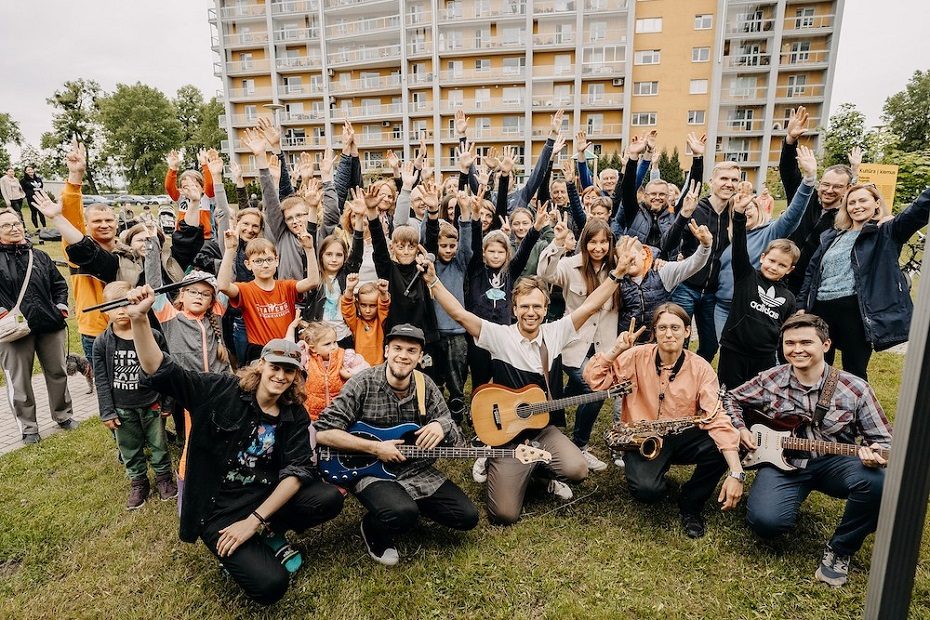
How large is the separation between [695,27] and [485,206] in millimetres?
41250

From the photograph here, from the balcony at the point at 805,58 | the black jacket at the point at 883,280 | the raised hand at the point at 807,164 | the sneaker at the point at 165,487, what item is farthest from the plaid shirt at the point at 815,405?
the balcony at the point at 805,58

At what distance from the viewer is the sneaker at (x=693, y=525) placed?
4.01 m

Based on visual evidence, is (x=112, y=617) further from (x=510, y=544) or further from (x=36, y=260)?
(x=36, y=260)

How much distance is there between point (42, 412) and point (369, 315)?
5.39 m

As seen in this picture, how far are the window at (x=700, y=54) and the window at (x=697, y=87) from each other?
1.60 metres

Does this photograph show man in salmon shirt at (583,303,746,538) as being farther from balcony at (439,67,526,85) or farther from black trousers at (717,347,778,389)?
balcony at (439,67,526,85)

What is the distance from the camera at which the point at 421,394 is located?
13.5 ft

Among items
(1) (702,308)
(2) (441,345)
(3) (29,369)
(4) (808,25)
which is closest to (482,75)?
(4) (808,25)

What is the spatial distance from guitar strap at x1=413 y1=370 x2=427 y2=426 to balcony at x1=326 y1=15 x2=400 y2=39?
155 ft

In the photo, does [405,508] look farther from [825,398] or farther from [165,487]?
[825,398]

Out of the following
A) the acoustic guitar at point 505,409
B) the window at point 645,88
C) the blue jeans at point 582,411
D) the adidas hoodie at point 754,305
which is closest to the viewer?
the acoustic guitar at point 505,409

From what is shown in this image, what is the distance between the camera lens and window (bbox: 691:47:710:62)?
125ft

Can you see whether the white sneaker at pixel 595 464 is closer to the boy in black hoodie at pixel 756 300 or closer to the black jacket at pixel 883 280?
the boy in black hoodie at pixel 756 300

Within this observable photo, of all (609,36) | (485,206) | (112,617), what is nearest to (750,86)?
(609,36)
